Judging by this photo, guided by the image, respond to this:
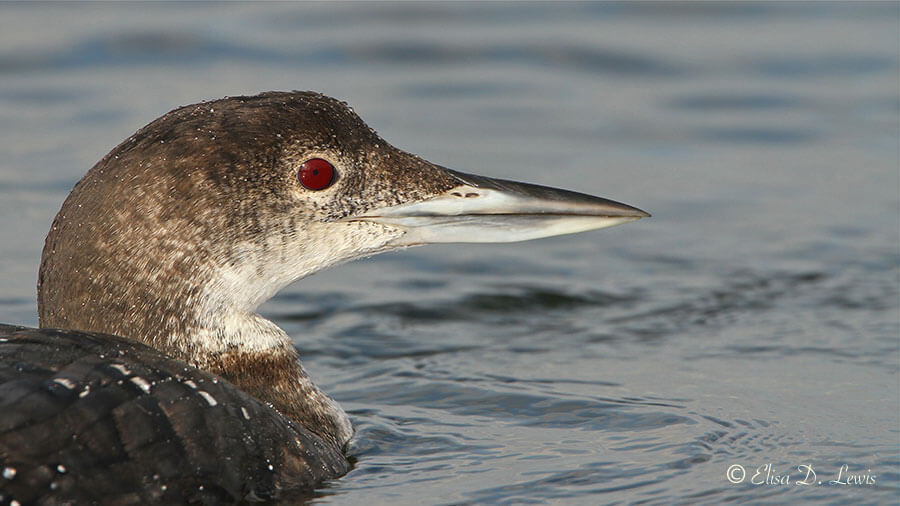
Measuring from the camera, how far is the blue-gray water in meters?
4.91

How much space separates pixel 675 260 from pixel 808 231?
76 cm

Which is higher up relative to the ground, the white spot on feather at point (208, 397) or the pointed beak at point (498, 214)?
the pointed beak at point (498, 214)

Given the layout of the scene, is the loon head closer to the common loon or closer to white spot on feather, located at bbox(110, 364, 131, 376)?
the common loon

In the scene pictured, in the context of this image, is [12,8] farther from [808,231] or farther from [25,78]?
[808,231]

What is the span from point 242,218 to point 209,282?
0.22 metres

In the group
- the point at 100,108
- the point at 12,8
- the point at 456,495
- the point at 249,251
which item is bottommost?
the point at 456,495

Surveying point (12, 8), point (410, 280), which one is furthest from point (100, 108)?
point (410, 280)

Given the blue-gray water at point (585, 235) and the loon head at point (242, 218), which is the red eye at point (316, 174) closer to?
the loon head at point (242, 218)

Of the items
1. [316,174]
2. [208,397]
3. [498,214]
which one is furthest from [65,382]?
[498,214]

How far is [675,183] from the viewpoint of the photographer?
8.16 m

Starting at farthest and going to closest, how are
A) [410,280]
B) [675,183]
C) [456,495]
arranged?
[675,183] → [410,280] → [456,495]

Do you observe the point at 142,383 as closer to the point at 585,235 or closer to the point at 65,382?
the point at 65,382

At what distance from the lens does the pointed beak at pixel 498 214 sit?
16.3 ft

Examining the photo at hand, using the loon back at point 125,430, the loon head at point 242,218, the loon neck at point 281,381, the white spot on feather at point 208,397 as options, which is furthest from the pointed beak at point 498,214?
the white spot on feather at point 208,397
